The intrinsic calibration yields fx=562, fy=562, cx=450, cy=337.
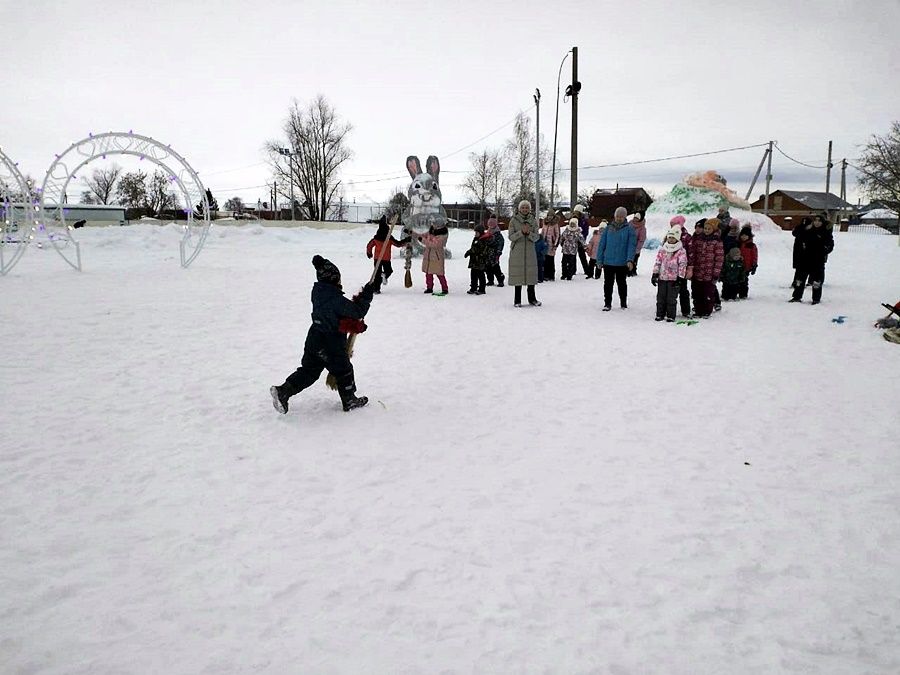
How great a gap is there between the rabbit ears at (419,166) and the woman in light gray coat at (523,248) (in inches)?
263

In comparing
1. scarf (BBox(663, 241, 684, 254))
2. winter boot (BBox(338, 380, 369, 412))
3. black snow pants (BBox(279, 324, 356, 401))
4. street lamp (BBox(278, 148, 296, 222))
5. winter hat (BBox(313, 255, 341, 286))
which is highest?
street lamp (BBox(278, 148, 296, 222))

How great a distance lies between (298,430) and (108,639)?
2.31 m

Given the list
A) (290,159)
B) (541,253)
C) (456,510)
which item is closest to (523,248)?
(541,253)

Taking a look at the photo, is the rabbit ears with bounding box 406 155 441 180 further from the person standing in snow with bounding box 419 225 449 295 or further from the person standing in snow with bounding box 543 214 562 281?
the person standing in snow with bounding box 419 225 449 295

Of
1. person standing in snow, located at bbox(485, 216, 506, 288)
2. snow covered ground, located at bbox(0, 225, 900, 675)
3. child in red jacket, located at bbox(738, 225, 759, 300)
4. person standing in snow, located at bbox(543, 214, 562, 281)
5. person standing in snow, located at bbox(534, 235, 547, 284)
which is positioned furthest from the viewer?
person standing in snow, located at bbox(543, 214, 562, 281)

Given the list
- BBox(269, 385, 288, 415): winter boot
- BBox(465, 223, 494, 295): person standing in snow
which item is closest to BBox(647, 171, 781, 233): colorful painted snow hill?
BBox(465, 223, 494, 295): person standing in snow

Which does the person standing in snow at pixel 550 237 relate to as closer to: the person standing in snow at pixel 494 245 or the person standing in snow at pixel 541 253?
the person standing in snow at pixel 541 253

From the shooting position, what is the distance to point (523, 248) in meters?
9.65

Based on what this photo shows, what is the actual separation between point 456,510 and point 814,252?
30.3 ft

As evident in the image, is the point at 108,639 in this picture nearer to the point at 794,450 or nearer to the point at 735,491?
the point at 735,491

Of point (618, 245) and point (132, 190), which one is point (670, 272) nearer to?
point (618, 245)

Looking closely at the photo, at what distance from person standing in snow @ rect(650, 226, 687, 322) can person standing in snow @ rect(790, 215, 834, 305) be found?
8.45ft

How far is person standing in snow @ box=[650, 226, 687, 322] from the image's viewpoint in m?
8.47

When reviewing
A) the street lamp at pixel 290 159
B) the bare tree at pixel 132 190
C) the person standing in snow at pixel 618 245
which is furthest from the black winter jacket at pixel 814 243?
the bare tree at pixel 132 190
